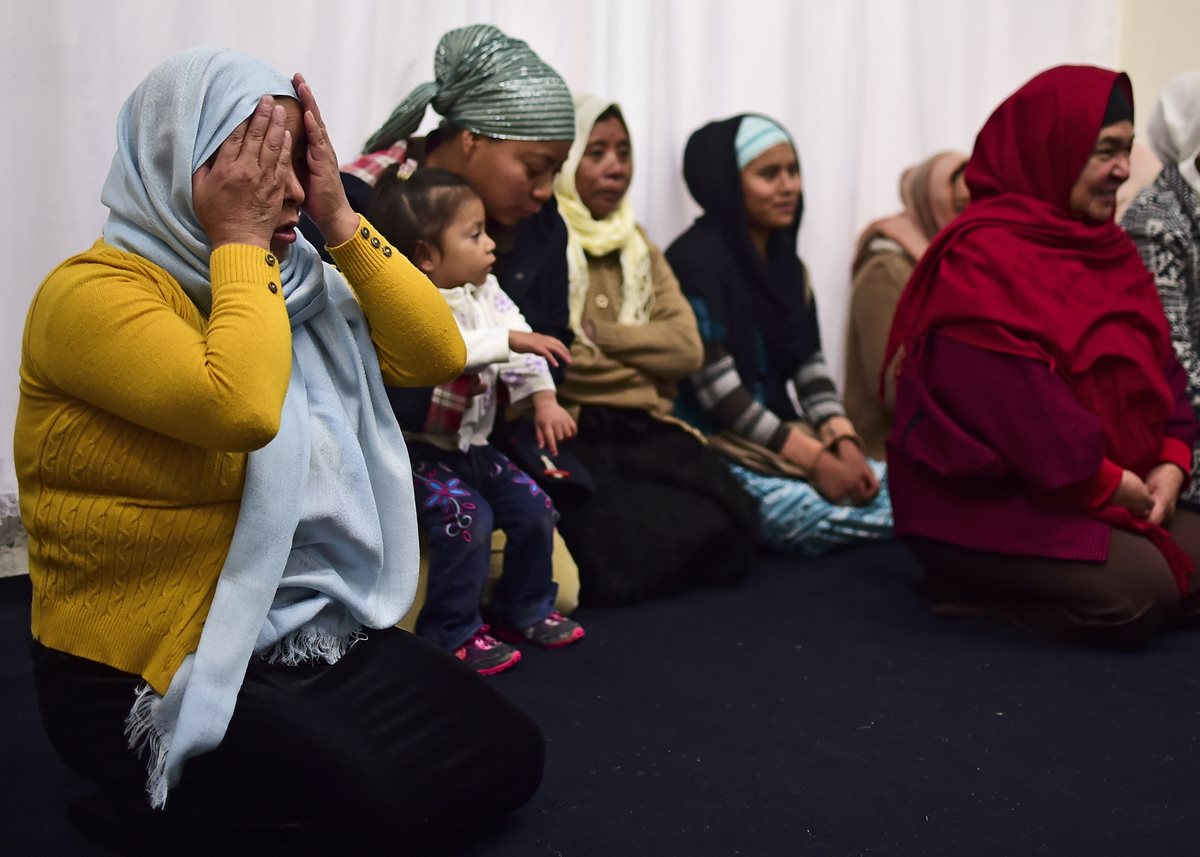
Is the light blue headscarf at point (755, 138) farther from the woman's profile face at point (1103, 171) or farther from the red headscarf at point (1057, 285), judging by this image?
the woman's profile face at point (1103, 171)

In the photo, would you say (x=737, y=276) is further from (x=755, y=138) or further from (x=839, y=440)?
(x=839, y=440)

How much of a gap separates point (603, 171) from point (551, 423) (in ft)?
3.38

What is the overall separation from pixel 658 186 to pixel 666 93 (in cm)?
28

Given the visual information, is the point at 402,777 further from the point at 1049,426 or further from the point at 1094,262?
the point at 1094,262

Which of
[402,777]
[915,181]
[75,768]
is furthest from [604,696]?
[915,181]

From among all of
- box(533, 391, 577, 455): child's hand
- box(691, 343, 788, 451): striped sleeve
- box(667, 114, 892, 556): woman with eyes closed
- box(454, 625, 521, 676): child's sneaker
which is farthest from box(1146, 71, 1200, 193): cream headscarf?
box(454, 625, 521, 676): child's sneaker

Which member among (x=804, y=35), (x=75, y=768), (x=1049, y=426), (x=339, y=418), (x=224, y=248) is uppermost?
(x=804, y=35)

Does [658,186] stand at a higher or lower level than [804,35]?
lower

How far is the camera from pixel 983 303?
2.61m

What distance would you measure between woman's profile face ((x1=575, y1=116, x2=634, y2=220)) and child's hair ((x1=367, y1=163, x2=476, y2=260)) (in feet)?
3.13

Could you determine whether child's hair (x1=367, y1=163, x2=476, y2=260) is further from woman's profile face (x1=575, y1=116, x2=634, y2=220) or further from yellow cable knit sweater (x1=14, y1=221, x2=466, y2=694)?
woman's profile face (x1=575, y1=116, x2=634, y2=220)

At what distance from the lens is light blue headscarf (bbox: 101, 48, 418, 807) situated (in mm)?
1472

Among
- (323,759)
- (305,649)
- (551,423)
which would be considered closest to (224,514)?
(305,649)

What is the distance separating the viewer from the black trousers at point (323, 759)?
4.93 ft
